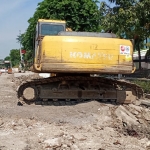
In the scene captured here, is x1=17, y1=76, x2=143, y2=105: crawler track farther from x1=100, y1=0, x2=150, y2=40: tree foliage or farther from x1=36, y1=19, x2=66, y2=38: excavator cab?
x1=100, y1=0, x2=150, y2=40: tree foliage

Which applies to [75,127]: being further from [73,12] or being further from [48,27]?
[73,12]

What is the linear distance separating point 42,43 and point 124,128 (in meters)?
3.44

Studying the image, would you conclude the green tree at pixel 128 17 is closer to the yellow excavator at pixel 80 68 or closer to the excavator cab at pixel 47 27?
the excavator cab at pixel 47 27

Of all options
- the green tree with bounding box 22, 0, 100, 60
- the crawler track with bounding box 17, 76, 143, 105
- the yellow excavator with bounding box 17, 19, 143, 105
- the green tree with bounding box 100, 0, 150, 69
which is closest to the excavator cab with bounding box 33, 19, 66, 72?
the crawler track with bounding box 17, 76, 143, 105

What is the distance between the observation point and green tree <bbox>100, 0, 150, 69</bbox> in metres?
15.8

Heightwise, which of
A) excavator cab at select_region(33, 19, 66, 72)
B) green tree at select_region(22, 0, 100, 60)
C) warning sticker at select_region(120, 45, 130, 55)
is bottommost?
warning sticker at select_region(120, 45, 130, 55)

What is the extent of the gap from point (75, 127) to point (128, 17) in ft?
32.2

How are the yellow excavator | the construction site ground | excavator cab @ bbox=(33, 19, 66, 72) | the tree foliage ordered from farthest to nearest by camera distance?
the tree foliage → excavator cab @ bbox=(33, 19, 66, 72) → the yellow excavator → the construction site ground

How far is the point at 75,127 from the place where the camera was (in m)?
7.29

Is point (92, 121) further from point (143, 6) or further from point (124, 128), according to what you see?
point (143, 6)

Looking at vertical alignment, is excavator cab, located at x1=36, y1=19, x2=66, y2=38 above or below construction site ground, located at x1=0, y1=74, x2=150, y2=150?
above

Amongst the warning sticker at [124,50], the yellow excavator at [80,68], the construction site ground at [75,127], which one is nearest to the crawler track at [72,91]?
the yellow excavator at [80,68]

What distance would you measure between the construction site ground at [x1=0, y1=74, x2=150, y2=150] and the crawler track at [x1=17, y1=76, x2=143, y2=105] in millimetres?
454

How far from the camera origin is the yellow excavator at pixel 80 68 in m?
9.15
